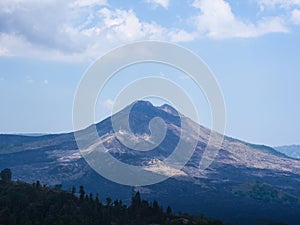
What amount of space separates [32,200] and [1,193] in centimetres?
884

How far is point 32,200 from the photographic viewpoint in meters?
93.2

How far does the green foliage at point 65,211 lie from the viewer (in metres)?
81.1

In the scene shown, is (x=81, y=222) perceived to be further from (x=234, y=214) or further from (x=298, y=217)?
(x=298, y=217)

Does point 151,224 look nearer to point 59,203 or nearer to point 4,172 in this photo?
point 59,203

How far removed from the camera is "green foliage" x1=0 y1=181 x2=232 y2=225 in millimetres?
81125

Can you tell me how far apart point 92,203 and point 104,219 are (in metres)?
8.73

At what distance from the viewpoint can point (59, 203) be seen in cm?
9181

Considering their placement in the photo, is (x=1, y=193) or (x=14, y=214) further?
(x=1, y=193)

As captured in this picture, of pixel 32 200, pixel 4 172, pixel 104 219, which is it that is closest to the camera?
pixel 104 219

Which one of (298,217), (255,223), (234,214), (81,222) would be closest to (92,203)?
(81,222)

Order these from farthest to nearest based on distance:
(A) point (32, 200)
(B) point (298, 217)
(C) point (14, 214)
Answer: (B) point (298, 217)
(A) point (32, 200)
(C) point (14, 214)

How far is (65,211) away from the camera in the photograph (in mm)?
86812

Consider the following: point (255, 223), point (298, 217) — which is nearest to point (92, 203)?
point (255, 223)

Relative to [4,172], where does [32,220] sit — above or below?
below
